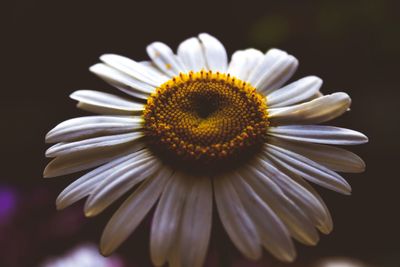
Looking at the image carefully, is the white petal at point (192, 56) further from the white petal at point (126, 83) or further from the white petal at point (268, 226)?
the white petal at point (268, 226)

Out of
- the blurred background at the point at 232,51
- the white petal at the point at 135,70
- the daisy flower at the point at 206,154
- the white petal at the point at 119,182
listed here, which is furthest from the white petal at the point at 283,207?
the blurred background at the point at 232,51

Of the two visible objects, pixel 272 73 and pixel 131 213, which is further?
pixel 272 73

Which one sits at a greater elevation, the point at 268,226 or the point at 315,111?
the point at 315,111

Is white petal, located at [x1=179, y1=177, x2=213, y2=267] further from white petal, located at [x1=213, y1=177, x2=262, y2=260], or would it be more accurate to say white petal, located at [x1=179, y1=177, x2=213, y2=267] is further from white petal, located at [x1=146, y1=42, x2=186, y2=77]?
white petal, located at [x1=146, y1=42, x2=186, y2=77]

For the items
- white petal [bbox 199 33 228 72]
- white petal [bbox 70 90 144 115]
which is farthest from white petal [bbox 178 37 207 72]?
white petal [bbox 70 90 144 115]

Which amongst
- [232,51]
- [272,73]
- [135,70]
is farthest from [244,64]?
[232,51]

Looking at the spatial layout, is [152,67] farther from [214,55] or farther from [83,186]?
[83,186]
